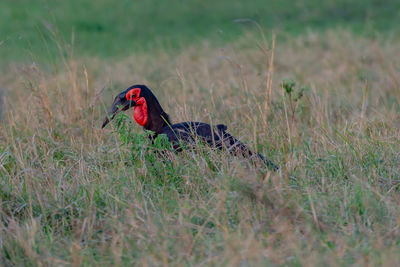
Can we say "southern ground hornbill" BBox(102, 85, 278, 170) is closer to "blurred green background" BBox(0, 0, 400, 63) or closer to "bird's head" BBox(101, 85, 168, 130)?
"bird's head" BBox(101, 85, 168, 130)

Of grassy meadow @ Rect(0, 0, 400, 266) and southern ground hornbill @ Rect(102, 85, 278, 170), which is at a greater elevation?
southern ground hornbill @ Rect(102, 85, 278, 170)

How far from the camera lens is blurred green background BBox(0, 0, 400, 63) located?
1186 centimetres

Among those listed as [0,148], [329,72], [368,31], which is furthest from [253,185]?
[368,31]

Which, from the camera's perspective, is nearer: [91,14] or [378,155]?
[378,155]

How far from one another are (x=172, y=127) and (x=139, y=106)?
1.09 ft

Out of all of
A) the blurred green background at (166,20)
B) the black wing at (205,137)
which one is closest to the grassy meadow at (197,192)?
the black wing at (205,137)

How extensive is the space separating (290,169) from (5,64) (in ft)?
27.4

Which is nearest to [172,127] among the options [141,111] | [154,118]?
[154,118]

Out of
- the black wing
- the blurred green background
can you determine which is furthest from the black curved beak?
the blurred green background

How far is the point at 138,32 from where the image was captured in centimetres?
1363

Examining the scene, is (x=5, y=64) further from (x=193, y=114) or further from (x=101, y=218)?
(x=101, y=218)

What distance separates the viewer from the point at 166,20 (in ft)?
49.4

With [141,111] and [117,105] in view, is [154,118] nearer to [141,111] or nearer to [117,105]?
[141,111]

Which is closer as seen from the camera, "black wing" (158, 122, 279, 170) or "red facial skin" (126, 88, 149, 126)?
"black wing" (158, 122, 279, 170)
